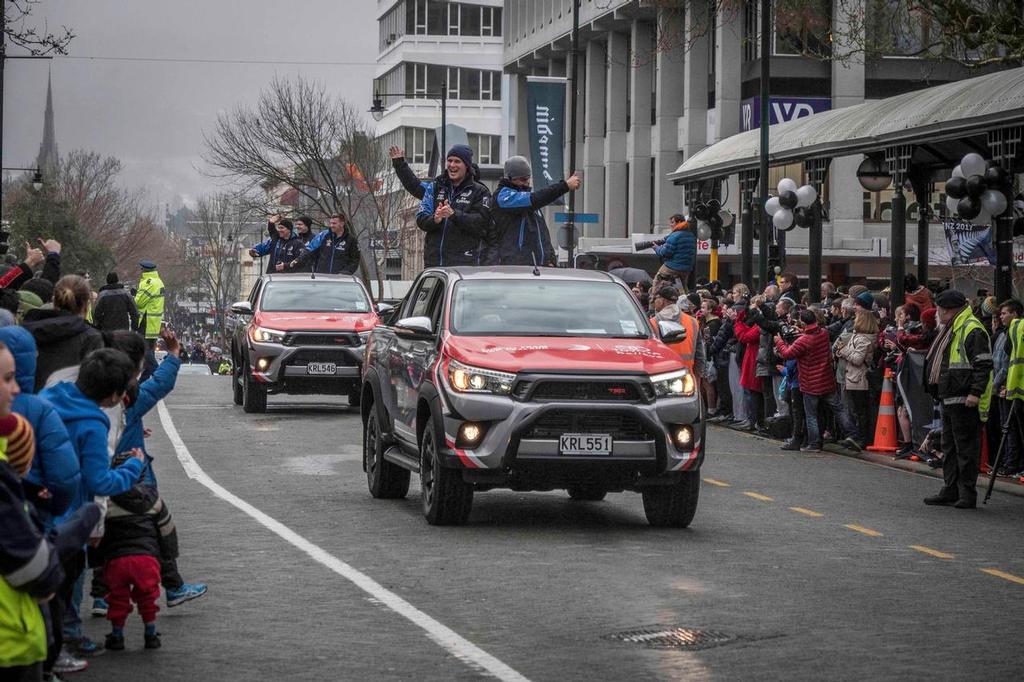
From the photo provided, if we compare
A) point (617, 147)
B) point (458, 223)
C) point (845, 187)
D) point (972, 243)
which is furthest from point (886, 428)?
point (617, 147)

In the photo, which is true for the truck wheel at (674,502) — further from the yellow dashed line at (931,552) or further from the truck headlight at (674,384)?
the yellow dashed line at (931,552)

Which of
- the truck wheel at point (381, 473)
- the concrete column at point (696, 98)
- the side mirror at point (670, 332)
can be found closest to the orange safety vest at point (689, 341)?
the truck wheel at point (381, 473)

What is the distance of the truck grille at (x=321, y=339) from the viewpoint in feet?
81.3

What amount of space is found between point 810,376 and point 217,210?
158 meters

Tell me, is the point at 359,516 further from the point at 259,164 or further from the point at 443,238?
the point at 259,164

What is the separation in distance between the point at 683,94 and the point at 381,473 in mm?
50593

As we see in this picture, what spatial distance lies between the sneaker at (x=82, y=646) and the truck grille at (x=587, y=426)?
455 centimetres

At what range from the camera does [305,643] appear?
8875mm

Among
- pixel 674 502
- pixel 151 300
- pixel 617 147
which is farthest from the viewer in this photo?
pixel 617 147

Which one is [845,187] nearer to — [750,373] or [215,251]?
[750,373]

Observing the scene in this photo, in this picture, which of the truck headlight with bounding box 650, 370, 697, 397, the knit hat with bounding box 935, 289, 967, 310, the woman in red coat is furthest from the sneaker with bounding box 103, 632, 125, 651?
the woman in red coat

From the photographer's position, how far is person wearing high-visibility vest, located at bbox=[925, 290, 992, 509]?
1590 cm

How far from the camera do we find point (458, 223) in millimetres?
19766

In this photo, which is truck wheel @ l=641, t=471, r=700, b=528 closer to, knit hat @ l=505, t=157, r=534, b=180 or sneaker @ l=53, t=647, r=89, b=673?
sneaker @ l=53, t=647, r=89, b=673
